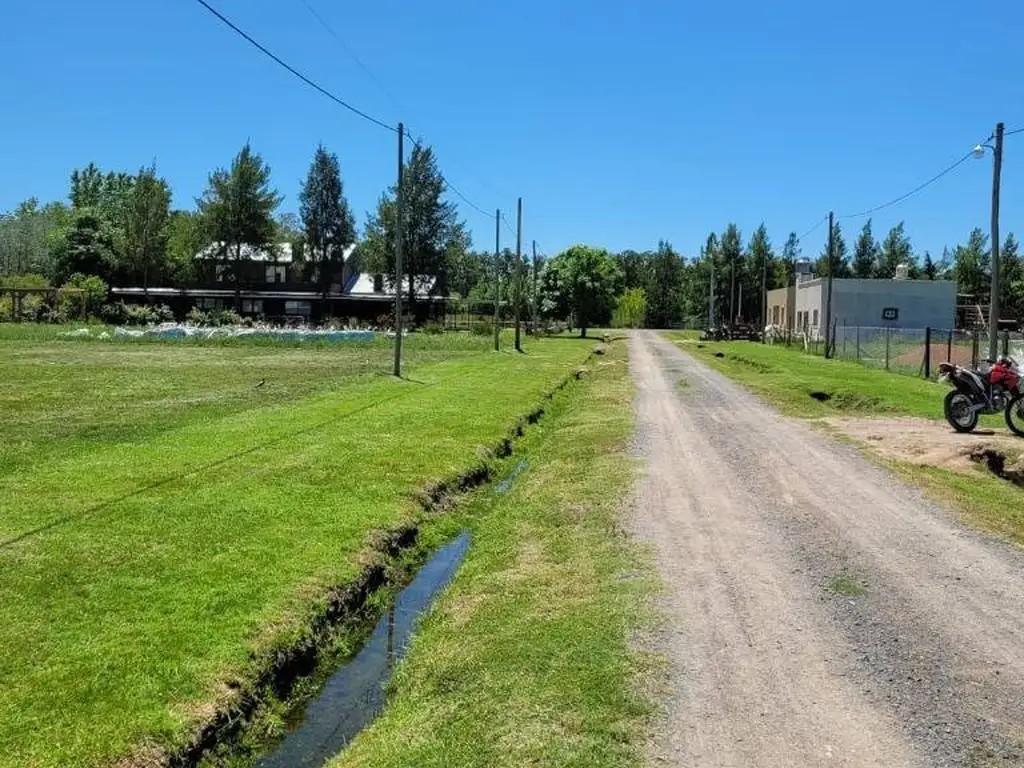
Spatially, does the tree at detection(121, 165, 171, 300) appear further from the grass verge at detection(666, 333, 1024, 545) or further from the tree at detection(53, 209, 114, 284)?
the grass verge at detection(666, 333, 1024, 545)

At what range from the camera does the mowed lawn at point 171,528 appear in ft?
14.9

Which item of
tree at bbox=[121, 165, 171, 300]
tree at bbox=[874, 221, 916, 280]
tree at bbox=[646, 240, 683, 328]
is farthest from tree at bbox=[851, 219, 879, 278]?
tree at bbox=[121, 165, 171, 300]

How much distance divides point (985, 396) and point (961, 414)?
0.52 m

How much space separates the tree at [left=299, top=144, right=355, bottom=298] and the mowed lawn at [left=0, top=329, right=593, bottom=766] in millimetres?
59483

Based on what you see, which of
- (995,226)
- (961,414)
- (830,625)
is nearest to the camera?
(830,625)

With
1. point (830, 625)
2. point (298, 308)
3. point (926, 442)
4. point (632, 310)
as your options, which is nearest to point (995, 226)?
→ point (926, 442)

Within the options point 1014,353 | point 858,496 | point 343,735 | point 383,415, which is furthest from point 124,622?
point 1014,353

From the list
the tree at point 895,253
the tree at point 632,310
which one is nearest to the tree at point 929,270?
the tree at point 895,253

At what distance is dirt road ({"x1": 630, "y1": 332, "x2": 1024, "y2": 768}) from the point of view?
4.14 meters

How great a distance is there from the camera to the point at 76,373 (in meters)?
24.2

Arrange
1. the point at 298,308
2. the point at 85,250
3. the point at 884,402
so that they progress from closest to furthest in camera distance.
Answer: the point at 884,402
the point at 298,308
the point at 85,250

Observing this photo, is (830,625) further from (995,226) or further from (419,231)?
(419,231)

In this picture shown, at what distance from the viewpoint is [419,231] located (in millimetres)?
77438

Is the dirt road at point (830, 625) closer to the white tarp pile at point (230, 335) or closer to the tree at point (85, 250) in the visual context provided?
the white tarp pile at point (230, 335)
